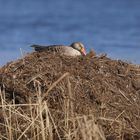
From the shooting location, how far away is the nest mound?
11938mm

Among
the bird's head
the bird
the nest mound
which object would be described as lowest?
the nest mound

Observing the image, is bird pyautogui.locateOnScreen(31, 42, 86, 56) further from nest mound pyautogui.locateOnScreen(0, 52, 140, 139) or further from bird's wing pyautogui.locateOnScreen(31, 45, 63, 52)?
nest mound pyautogui.locateOnScreen(0, 52, 140, 139)

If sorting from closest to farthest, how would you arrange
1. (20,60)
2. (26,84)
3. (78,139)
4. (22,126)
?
(78,139)
(22,126)
(26,84)
(20,60)

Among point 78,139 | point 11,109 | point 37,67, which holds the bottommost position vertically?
point 78,139

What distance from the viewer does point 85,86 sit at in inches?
493

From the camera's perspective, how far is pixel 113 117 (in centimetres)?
1205

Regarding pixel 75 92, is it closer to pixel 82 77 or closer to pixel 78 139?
pixel 82 77

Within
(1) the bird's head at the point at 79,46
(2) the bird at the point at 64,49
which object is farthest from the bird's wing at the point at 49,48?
(1) the bird's head at the point at 79,46

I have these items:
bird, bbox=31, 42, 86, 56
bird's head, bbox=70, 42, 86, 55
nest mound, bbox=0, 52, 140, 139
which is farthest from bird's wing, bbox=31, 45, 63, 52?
nest mound, bbox=0, 52, 140, 139

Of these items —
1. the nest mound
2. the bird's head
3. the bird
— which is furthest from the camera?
the bird's head

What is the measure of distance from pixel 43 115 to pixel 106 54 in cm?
229

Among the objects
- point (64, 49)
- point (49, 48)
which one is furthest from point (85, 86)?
point (49, 48)

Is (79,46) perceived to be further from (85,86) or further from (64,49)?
(85,86)

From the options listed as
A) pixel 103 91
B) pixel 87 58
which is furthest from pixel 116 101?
pixel 87 58
